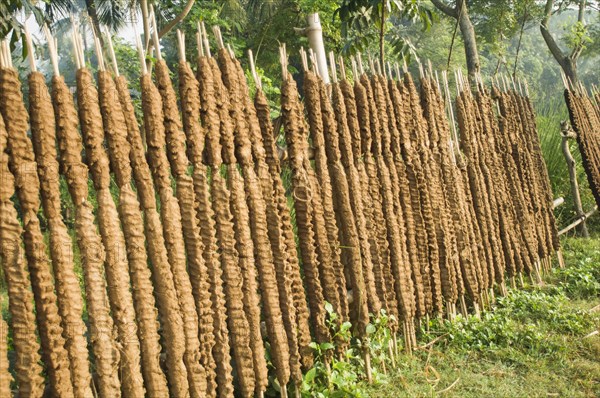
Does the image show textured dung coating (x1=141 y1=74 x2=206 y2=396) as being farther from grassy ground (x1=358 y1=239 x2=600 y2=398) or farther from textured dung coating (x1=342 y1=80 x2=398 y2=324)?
textured dung coating (x1=342 y1=80 x2=398 y2=324)

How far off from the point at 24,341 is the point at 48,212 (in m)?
0.51

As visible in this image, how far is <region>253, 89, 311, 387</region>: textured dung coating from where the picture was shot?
3250 millimetres

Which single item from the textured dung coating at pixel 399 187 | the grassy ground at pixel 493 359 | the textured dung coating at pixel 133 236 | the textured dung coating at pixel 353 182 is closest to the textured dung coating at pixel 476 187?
the grassy ground at pixel 493 359

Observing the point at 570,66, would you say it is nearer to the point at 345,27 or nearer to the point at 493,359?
the point at 345,27

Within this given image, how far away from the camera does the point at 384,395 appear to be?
3.51 meters

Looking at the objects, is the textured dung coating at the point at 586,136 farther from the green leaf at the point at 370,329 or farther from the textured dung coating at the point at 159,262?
the textured dung coating at the point at 159,262

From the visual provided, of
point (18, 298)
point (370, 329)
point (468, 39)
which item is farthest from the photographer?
point (468, 39)

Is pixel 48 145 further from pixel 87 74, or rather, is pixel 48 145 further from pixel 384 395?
pixel 384 395

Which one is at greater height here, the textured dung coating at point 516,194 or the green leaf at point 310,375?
the textured dung coating at point 516,194

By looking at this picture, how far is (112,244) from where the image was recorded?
8.52 feet

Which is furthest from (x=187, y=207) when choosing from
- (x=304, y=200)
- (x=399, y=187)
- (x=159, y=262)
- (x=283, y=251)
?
(x=399, y=187)

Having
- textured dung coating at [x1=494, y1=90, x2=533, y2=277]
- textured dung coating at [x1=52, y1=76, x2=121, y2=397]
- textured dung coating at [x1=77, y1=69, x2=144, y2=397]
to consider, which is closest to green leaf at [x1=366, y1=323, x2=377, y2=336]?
textured dung coating at [x1=77, y1=69, x2=144, y2=397]

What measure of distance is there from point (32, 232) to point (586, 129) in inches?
246

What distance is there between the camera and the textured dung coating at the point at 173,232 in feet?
9.15
